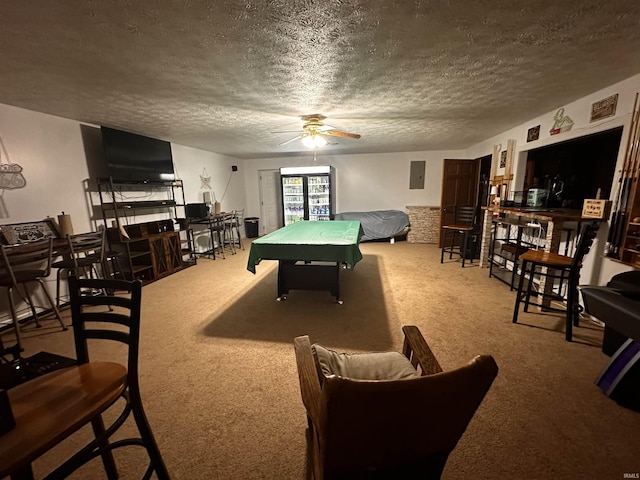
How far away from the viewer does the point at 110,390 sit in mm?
912

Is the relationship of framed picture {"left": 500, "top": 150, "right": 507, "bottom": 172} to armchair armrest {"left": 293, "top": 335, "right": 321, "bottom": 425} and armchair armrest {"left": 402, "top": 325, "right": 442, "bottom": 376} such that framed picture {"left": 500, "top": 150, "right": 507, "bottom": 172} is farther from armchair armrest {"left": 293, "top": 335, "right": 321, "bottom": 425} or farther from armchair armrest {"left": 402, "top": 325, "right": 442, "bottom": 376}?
armchair armrest {"left": 293, "top": 335, "right": 321, "bottom": 425}

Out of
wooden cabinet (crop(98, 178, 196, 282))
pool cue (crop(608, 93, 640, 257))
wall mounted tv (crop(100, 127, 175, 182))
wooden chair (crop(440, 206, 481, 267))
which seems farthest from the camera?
wooden chair (crop(440, 206, 481, 267))

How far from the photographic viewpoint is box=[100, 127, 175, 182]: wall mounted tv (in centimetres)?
345

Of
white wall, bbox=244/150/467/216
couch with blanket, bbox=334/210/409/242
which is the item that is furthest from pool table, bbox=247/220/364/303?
white wall, bbox=244/150/467/216

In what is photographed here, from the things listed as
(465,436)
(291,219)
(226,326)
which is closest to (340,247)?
(226,326)

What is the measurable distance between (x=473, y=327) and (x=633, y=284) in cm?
111

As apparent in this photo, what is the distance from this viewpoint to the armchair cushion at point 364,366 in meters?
1.21

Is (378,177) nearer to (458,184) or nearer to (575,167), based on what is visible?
(458,184)

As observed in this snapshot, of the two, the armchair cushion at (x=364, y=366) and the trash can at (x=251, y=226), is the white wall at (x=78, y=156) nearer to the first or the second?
the trash can at (x=251, y=226)

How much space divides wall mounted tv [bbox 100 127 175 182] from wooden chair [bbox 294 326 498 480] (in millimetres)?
4122

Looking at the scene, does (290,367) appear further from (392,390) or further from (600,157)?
(600,157)

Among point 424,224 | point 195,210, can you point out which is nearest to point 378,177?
point 424,224

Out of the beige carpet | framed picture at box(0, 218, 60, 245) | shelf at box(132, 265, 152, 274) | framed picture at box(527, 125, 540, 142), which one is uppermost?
framed picture at box(527, 125, 540, 142)

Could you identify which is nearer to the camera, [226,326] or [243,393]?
[243,393]
